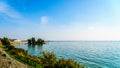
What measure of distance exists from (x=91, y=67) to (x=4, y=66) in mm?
26036

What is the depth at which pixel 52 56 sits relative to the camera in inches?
1208

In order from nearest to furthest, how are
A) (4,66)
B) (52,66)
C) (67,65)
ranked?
(4,66), (67,65), (52,66)

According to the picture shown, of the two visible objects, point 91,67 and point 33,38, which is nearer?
point 91,67

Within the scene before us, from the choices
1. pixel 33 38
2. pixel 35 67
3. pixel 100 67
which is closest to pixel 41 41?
pixel 33 38

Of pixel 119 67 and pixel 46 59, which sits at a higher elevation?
pixel 46 59

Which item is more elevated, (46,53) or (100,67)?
(46,53)

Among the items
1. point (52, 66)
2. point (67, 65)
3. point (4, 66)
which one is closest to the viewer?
point (4, 66)

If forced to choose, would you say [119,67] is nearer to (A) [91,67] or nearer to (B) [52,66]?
(A) [91,67]

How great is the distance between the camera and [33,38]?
18412cm

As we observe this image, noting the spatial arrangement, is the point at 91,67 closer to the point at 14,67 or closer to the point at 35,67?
the point at 35,67

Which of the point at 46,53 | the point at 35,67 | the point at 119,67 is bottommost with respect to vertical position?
the point at 119,67

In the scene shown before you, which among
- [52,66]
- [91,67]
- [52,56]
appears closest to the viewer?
[52,66]

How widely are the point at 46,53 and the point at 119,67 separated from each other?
23650 mm

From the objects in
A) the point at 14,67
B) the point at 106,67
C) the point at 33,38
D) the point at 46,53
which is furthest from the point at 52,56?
the point at 33,38
